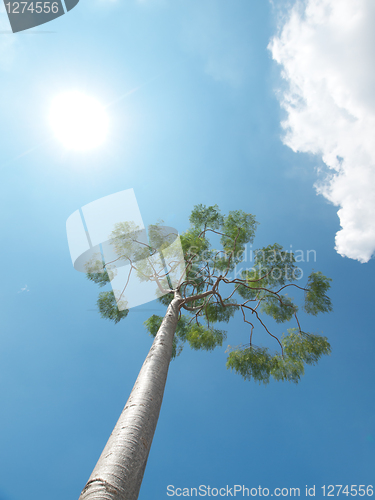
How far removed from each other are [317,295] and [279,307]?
3.33 ft

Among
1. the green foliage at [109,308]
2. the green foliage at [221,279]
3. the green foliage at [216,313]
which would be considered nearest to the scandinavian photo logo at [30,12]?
the green foliage at [221,279]

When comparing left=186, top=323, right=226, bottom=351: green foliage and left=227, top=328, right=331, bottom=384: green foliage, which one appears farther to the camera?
left=186, top=323, right=226, bottom=351: green foliage

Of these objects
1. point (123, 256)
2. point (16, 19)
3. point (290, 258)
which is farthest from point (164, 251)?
point (16, 19)

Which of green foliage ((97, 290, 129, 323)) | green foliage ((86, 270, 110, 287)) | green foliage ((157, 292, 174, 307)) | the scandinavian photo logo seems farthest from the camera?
green foliage ((157, 292, 174, 307))

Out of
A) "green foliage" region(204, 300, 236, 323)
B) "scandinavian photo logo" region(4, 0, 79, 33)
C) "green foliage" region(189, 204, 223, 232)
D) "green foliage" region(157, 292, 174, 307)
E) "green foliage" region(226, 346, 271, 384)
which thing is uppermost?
"scandinavian photo logo" region(4, 0, 79, 33)

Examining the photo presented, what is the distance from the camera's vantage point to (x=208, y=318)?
237 inches

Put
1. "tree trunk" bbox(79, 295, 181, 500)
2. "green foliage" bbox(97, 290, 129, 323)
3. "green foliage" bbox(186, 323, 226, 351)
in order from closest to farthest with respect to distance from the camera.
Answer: "tree trunk" bbox(79, 295, 181, 500), "green foliage" bbox(186, 323, 226, 351), "green foliage" bbox(97, 290, 129, 323)

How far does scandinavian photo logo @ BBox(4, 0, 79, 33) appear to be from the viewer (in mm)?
4500

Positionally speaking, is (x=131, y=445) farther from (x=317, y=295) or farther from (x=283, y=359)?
(x=317, y=295)

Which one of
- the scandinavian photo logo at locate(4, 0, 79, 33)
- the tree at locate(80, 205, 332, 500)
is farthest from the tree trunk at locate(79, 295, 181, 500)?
the scandinavian photo logo at locate(4, 0, 79, 33)

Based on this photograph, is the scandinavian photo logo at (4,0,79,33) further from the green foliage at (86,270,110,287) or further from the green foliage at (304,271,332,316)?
the green foliage at (304,271,332,316)

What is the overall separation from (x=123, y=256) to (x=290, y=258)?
4529mm

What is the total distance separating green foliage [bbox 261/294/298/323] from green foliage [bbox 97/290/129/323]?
3.76m

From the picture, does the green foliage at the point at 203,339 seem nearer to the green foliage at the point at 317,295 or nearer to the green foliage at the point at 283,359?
the green foliage at the point at 283,359
